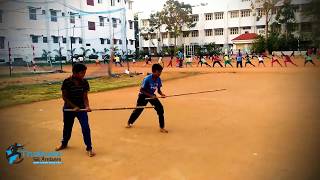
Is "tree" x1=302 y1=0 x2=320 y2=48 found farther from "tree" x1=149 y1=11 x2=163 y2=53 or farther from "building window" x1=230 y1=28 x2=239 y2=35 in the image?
"tree" x1=149 y1=11 x2=163 y2=53

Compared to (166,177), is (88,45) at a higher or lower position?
higher

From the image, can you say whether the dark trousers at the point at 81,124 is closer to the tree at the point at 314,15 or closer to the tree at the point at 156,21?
the tree at the point at 314,15

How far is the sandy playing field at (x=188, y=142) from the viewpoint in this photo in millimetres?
3898

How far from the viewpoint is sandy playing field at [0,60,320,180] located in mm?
3898

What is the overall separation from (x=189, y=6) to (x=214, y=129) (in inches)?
1251

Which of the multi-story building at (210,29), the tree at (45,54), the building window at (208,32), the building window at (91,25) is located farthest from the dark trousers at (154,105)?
the building window at (208,32)

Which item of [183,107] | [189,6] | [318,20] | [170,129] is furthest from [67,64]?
[318,20]

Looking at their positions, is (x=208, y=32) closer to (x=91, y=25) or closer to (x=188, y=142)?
(x=91, y=25)

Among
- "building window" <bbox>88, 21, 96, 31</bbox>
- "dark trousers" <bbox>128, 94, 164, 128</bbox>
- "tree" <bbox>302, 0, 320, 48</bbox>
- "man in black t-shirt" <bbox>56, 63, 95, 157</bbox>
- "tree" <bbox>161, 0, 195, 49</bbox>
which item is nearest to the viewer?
"tree" <bbox>302, 0, 320, 48</bbox>

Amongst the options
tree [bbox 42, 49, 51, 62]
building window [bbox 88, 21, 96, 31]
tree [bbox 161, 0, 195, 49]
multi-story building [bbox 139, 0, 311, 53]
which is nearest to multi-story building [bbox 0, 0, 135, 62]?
building window [bbox 88, 21, 96, 31]

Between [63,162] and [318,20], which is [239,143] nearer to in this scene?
[63,162]

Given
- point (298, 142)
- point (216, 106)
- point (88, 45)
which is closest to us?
point (298, 142)

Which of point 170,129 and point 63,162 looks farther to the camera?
point 170,129

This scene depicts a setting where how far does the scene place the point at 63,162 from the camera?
436 centimetres
